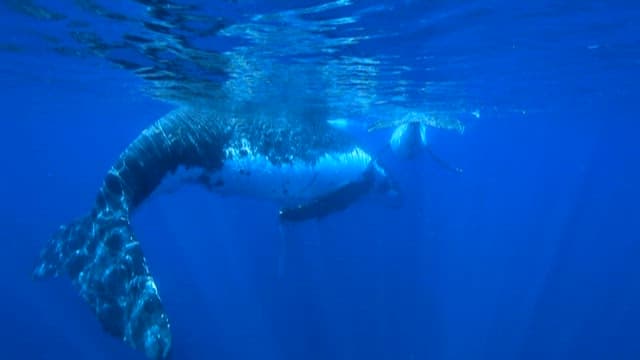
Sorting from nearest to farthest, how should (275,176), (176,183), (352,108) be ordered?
(176,183) < (275,176) < (352,108)

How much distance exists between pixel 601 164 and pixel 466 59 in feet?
338

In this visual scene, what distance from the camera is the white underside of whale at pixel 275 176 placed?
32.8ft

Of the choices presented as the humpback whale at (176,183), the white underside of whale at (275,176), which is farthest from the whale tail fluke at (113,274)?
the white underside of whale at (275,176)

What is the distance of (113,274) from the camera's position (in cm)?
677

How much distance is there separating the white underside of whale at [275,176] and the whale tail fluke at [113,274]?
5.32ft

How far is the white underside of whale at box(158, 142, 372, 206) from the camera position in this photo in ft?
32.8

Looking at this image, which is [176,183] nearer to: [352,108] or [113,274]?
[113,274]

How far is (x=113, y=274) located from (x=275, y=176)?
4675 millimetres

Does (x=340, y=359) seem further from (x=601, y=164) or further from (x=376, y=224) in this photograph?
(x=601, y=164)

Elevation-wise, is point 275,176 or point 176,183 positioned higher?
point 176,183

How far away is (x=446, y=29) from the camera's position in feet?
43.2

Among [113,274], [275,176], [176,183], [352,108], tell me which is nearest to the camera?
[113,274]

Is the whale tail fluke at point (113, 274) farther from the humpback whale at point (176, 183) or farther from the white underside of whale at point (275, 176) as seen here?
the white underside of whale at point (275, 176)

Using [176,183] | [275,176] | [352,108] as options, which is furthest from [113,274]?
[352,108]
